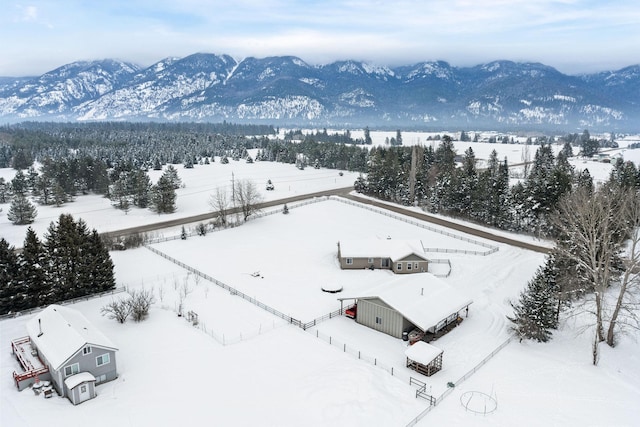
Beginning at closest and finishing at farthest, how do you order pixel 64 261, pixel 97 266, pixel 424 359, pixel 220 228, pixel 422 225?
pixel 424 359
pixel 64 261
pixel 97 266
pixel 220 228
pixel 422 225

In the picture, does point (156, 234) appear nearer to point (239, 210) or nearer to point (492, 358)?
point (239, 210)

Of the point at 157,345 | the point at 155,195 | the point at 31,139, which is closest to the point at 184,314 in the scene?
the point at 157,345

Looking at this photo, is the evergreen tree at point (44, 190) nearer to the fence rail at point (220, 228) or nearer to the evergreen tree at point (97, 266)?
the fence rail at point (220, 228)

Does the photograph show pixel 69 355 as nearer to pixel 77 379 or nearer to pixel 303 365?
pixel 77 379

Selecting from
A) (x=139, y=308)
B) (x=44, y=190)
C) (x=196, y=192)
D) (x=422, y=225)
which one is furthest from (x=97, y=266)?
(x=196, y=192)

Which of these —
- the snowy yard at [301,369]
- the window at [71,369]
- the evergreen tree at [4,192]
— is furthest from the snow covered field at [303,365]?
the evergreen tree at [4,192]
